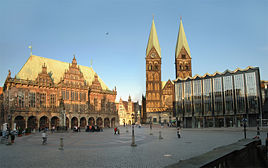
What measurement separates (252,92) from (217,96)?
9.12 meters

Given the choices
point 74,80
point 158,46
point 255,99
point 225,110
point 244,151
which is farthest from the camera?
point 158,46

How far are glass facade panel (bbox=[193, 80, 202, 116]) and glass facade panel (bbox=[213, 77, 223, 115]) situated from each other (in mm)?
4498

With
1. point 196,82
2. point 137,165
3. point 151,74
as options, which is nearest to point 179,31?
point 151,74

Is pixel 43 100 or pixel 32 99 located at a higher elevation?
pixel 32 99

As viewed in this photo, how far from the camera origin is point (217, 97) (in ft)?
216

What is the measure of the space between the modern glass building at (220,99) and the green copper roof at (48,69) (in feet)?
95.7

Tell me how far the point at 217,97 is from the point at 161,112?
38.6 meters

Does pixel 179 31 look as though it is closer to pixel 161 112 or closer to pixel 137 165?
pixel 161 112

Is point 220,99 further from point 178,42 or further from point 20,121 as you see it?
point 20,121

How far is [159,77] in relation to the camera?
105 metres

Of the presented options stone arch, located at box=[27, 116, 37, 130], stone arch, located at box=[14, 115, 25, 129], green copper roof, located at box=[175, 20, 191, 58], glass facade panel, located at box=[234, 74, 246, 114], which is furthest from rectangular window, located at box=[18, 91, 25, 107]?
green copper roof, located at box=[175, 20, 191, 58]

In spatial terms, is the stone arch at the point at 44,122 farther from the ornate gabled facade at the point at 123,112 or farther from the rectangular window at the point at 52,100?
the ornate gabled facade at the point at 123,112

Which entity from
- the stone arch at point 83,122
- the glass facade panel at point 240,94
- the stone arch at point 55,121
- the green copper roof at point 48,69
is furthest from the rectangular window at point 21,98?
the glass facade panel at point 240,94

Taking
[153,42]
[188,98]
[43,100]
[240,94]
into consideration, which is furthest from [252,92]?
[153,42]
